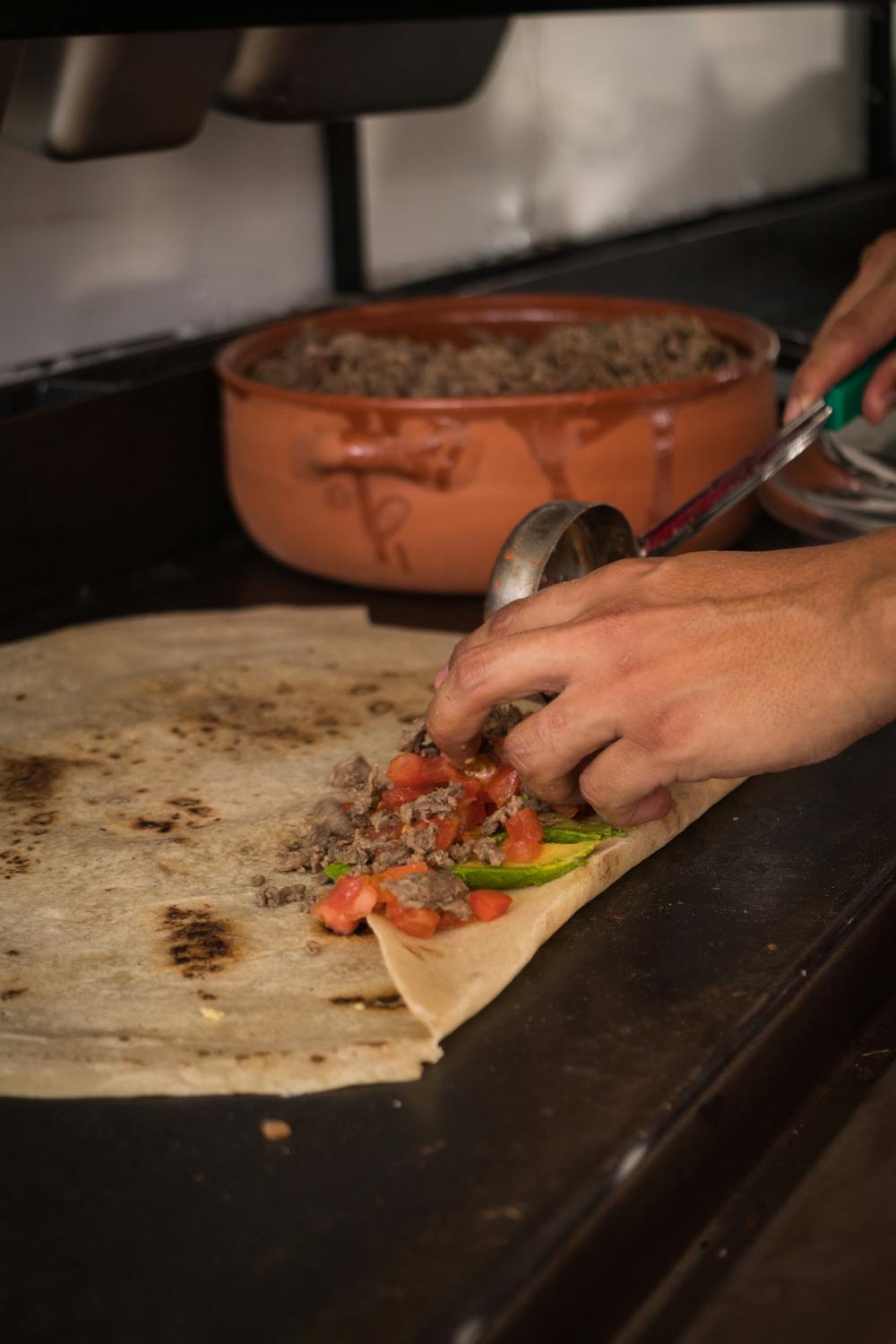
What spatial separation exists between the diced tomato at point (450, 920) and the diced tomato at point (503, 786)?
0.49 ft

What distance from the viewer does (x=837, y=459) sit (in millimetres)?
2059

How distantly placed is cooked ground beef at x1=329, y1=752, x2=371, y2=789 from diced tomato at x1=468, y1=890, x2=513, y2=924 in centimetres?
21

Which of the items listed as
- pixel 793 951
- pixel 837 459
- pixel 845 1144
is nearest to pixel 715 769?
pixel 793 951

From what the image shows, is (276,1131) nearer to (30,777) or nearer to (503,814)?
(503,814)

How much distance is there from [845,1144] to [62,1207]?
520 mm

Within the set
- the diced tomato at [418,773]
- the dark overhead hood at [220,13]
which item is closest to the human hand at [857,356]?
the dark overhead hood at [220,13]

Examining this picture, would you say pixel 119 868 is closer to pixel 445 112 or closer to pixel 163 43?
pixel 163 43

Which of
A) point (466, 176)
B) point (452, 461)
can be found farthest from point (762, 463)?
point (466, 176)

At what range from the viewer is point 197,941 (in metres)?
1.14

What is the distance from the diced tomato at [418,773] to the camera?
1290 mm

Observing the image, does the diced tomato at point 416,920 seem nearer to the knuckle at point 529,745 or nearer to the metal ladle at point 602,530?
the knuckle at point 529,745

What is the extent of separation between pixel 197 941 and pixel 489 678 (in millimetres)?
300

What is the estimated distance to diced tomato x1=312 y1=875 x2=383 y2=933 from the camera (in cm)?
114

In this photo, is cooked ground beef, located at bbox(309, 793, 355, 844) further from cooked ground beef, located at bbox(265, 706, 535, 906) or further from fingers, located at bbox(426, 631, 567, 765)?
fingers, located at bbox(426, 631, 567, 765)
